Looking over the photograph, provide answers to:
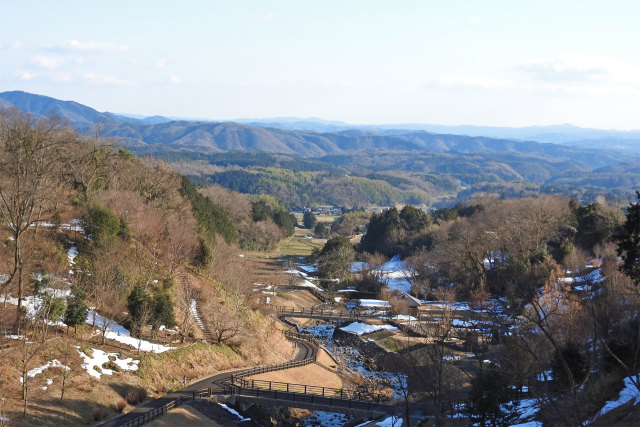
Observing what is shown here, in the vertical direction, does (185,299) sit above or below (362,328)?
above

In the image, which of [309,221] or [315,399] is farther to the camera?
[309,221]

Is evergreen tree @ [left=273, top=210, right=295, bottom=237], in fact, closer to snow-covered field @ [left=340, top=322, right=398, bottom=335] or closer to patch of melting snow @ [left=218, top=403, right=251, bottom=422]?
snow-covered field @ [left=340, top=322, right=398, bottom=335]

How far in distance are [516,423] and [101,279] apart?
2463 centimetres

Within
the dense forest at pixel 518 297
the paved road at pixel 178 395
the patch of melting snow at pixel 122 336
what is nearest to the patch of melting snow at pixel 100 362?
the patch of melting snow at pixel 122 336

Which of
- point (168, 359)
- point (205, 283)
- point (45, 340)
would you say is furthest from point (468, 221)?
point (45, 340)

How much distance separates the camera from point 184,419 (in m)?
27.1

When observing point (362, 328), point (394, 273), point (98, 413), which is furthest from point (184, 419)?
point (394, 273)

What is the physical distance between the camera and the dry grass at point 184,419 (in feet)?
85.6

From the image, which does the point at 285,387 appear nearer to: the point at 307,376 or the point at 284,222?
the point at 307,376

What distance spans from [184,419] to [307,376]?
12.7 meters

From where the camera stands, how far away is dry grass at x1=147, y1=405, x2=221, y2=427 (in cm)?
2608

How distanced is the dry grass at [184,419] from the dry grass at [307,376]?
23.2ft

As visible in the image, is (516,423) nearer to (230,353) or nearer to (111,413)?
(111,413)

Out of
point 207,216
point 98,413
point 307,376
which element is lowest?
point 307,376
